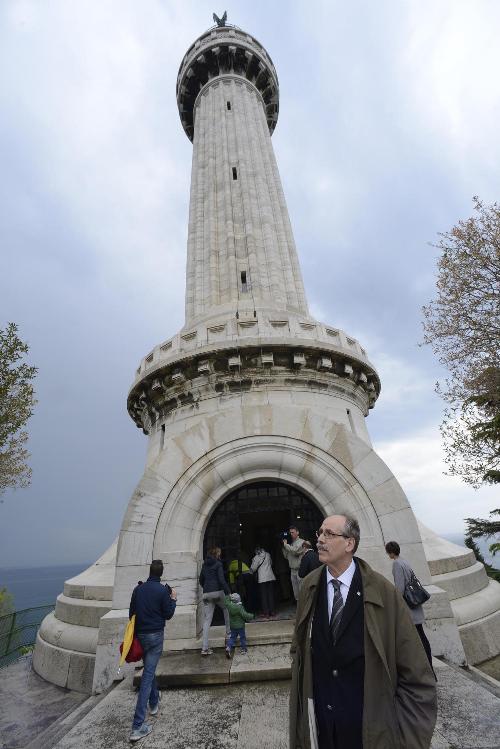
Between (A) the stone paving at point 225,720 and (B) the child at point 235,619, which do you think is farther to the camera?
(B) the child at point 235,619

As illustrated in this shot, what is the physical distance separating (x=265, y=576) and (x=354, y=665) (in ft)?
21.8

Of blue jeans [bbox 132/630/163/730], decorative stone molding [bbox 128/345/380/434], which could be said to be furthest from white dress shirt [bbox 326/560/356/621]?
decorative stone molding [bbox 128/345/380/434]

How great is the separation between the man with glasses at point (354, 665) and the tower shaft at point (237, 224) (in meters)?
11.9

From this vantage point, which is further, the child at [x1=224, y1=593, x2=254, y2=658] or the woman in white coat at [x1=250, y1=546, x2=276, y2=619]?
the woman in white coat at [x1=250, y1=546, x2=276, y2=619]

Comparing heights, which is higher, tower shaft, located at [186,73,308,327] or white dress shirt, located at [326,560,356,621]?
tower shaft, located at [186,73,308,327]

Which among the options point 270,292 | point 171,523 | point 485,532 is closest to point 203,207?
point 270,292

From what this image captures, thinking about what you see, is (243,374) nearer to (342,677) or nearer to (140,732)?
(140,732)

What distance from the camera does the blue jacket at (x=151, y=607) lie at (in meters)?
5.30

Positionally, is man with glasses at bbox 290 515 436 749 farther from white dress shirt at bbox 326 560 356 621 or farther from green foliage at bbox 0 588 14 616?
green foliage at bbox 0 588 14 616

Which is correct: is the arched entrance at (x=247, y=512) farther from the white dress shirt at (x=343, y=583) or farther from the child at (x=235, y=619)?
the white dress shirt at (x=343, y=583)

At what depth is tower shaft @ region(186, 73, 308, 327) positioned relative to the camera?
15570 mm

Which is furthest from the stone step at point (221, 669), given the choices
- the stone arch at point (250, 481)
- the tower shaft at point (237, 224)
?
the tower shaft at point (237, 224)

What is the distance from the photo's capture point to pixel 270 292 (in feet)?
51.0

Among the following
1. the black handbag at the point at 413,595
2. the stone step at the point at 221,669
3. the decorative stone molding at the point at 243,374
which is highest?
the decorative stone molding at the point at 243,374
